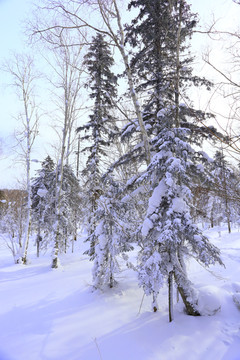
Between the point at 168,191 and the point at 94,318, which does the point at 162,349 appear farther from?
the point at 168,191

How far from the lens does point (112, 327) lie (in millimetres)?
4508

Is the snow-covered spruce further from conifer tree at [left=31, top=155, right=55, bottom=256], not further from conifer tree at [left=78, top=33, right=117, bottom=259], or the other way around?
conifer tree at [left=31, top=155, right=55, bottom=256]

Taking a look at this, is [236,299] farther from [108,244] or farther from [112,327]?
[108,244]

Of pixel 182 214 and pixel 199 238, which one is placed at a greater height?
pixel 182 214

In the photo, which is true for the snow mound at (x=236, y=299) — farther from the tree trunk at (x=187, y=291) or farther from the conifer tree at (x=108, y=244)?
the conifer tree at (x=108, y=244)

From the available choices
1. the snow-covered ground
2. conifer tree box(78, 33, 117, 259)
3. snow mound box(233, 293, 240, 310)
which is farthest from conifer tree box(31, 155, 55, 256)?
snow mound box(233, 293, 240, 310)

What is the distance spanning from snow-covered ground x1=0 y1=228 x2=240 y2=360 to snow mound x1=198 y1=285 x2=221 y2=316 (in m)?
0.02

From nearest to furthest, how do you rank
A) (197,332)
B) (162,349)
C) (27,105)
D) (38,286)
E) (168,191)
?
(162,349), (197,332), (168,191), (38,286), (27,105)

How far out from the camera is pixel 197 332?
4125mm

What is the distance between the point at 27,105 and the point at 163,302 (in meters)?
14.0

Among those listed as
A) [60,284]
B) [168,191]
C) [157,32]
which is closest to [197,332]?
[168,191]

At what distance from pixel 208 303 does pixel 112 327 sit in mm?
2540

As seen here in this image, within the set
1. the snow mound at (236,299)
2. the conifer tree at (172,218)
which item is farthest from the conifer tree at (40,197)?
the snow mound at (236,299)

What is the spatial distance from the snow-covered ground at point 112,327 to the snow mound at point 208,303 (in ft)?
0.07
